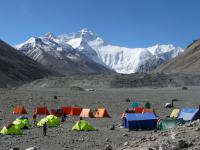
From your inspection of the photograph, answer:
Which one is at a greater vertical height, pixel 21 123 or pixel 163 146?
pixel 21 123

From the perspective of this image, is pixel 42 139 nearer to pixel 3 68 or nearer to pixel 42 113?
pixel 42 113

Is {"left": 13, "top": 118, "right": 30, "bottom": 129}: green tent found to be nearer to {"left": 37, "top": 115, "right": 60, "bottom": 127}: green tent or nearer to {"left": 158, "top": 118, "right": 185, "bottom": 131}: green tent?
{"left": 37, "top": 115, "right": 60, "bottom": 127}: green tent

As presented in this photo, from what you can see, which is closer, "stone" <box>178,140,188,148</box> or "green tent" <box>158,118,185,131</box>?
"stone" <box>178,140,188,148</box>

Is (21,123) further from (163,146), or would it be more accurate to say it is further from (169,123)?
(163,146)

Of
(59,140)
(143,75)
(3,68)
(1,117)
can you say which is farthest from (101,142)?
(3,68)

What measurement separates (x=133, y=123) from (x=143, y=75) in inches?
4251

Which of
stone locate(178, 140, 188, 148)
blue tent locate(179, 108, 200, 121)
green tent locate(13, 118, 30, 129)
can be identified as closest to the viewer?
stone locate(178, 140, 188, 148)

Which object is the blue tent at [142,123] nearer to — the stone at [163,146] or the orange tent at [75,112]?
the orange tent at [75,112]

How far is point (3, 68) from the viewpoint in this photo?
7530 inches

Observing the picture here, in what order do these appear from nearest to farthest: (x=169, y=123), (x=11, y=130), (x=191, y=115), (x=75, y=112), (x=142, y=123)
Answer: (x=11, y=130) < (x=169, y=123) < (x=142, y=123) < (x=191, y=115) < (x=75, y=112)

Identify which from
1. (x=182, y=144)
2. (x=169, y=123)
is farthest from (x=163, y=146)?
(x=169, y=123)

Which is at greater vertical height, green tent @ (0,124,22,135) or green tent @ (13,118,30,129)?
green tent @ (13,118,30,129)

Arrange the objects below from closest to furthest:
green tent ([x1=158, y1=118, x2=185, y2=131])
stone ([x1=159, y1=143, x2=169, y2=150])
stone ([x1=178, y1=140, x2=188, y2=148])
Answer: stone ([x1=159, y1=143, x2=169, y2=150]), stone ([x1=178, y1=140, x2=188, y2=148]), green tent ([x1=158, y1=118, x2=185, y2=131])

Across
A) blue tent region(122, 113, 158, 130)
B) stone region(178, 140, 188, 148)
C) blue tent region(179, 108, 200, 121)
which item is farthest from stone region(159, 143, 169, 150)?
blue tent region(179, 108, 200, 121)
